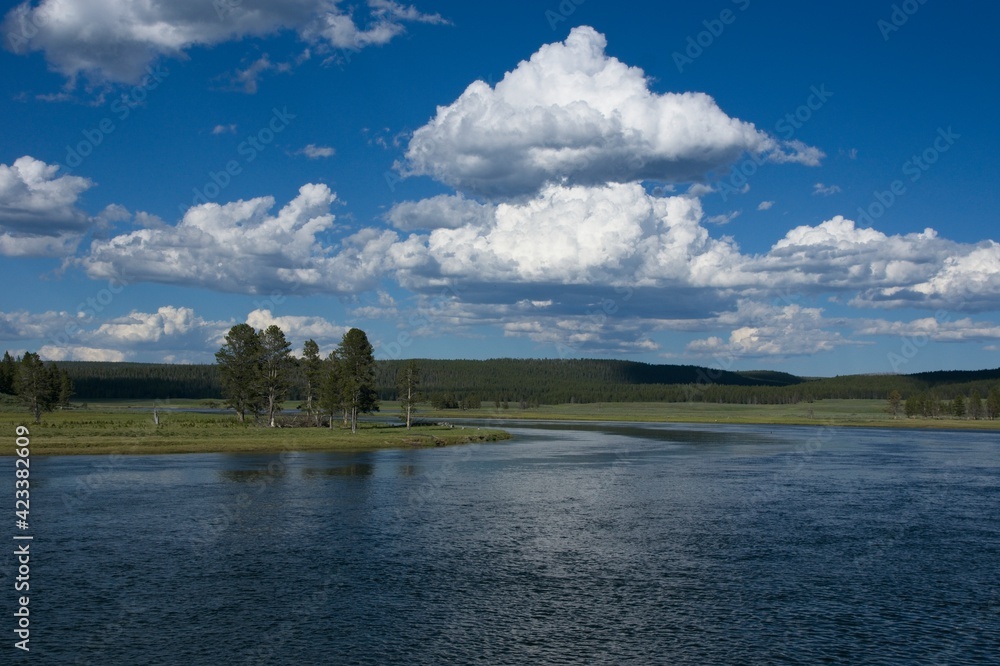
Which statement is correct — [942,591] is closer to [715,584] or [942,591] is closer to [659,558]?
[715,584]

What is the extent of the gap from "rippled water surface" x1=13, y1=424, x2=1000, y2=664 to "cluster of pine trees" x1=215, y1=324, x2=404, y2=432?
4900 cm

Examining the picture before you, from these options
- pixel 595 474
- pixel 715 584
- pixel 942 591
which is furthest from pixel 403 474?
pixel 942 591

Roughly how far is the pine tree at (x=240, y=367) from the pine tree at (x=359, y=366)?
12.6m

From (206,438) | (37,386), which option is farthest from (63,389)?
(206,438)

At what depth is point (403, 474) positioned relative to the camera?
66375 millimetres

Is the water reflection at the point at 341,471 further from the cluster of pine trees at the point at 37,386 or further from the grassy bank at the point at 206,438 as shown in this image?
the cluster of pine trees at the point at 37,386

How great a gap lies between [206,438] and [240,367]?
91.9ft

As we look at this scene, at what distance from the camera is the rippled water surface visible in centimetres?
2378

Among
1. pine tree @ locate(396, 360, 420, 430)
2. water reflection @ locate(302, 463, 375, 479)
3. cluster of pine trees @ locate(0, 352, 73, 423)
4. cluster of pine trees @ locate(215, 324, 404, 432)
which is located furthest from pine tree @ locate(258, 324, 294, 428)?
water reflection @ locate(302, 463, 375, 479)

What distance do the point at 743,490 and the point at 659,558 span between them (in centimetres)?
2522

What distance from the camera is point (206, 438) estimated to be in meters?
92.6

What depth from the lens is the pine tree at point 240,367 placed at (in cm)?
11812

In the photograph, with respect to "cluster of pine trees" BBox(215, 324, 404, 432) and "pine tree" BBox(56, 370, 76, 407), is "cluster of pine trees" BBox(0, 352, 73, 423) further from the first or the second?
"cluster of pine trees" BBox(215, 324, 404, 432)

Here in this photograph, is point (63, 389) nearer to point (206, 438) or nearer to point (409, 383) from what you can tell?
point (409, 383)
